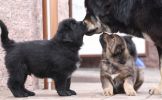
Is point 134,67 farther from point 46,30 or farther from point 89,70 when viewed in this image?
point 89,70

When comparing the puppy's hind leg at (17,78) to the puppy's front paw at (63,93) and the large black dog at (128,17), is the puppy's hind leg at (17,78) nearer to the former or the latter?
the puppy's front paw at (63,93)

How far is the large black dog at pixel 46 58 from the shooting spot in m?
7.22

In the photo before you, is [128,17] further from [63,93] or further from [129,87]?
[63,93]

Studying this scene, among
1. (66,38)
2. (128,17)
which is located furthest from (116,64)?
(66,38)

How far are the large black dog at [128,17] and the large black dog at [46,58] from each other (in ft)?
1.15

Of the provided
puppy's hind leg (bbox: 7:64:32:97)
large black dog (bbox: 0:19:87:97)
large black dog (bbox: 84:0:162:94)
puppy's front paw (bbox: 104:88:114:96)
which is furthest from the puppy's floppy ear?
puppy's front paw (bbox: 104:88:114:96)

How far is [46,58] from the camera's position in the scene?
724cm

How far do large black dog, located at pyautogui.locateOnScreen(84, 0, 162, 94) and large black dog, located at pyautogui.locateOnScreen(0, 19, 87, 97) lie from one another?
13.8 inches

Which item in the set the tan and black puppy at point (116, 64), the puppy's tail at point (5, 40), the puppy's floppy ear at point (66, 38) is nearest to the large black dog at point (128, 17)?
the tan and black puppy at point (116, 64)

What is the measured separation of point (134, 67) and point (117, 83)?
Answer: 32cm

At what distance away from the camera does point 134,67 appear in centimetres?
755

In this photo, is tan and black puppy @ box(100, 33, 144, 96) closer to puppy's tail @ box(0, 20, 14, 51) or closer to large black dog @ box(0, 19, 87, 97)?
large black dog @ box(0, 19, 87, 97)

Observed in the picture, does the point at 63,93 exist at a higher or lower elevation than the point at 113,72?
lower

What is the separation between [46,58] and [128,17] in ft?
4.02
